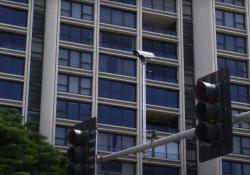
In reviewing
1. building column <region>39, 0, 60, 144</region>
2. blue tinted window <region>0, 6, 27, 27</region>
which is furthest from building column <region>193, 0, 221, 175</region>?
blue tinted window <region>0, 6, 27, 27</region>

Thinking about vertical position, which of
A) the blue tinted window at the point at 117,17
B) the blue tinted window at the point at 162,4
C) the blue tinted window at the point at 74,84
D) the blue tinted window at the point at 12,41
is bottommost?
the blue tinted window at the point at 74,84

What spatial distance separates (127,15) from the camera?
63.1m

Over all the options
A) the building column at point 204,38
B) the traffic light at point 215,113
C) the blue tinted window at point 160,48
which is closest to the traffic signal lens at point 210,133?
the traffic light at point 215,113

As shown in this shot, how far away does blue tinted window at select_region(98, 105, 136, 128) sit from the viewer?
58.4 meters

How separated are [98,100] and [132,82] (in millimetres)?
4046

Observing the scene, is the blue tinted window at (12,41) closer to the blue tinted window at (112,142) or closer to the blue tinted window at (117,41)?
the blue tinted window at (117,41)

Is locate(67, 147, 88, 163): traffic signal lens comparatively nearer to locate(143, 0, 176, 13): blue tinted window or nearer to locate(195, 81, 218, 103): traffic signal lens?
locate(195, 81, 218, 103): traffic signal lens

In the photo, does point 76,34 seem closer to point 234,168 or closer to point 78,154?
point 234,168

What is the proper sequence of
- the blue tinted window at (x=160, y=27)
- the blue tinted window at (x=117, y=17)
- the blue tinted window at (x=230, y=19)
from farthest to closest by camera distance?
the blue tinted window at (x=230, y=19) < the blue tinted window at (x=160, y=27) < the blue tinted window at (x=117, y=17)

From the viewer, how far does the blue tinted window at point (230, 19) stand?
6494cm

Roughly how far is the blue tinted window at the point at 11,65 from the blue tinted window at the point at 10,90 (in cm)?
118

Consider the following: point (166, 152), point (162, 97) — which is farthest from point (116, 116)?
point (166, 152)

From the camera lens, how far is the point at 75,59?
59812 millimetres

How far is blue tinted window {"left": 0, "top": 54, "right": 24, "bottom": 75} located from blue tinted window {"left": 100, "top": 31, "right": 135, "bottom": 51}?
8307mm
